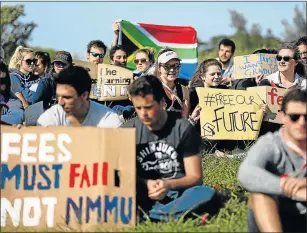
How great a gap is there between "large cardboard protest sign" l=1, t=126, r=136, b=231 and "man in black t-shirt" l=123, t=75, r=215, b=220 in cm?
27

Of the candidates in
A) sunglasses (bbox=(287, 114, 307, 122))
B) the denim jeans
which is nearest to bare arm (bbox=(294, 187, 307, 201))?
sunglasses (bbox=(287, 114, 307, 122))

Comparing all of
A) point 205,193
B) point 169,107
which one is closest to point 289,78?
point 169,107

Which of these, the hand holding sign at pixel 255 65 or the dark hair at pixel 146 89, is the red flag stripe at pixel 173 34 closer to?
the hand holding sign at pixel 255 65

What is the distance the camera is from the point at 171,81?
9.57 m

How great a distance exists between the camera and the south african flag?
44.4 ft

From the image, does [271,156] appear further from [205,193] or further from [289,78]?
[289,78]

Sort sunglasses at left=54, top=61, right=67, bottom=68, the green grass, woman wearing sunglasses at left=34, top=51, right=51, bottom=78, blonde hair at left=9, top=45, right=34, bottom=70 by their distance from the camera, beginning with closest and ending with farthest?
the green grass, sunglasses at left=54, top=61, right=67, bottom=68, blonde hair at left=9, top=45, right=34, bottom=70, woman wearing sunglasses at left=34, top=51, right=51, bottom=78

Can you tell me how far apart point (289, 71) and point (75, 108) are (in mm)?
3979

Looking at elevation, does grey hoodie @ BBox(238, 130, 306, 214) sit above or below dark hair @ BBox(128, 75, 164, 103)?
below

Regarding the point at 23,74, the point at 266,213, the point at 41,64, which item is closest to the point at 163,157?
the point at 266,213

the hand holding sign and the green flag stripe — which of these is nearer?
the hand holding sign

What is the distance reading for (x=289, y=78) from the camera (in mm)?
10125

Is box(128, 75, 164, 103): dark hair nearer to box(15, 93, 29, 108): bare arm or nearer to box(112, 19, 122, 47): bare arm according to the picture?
box(15, 93, 29, 108): bare arm

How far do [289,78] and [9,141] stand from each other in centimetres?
471
